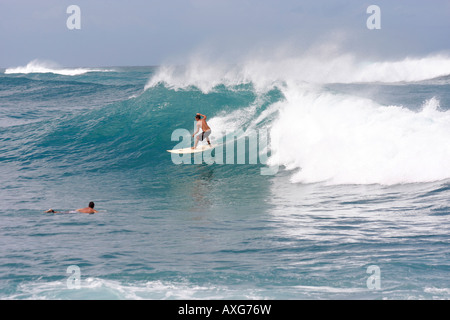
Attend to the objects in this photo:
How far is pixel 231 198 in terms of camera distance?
11.8 meters

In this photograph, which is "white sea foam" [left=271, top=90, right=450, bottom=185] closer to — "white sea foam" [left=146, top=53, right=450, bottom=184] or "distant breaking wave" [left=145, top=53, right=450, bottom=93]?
"white sea foam" [left=146, top=53, right=450, bottom=184]

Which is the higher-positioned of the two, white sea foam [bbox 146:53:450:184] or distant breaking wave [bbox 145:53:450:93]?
distant breaking wave [bbox 145:53:450:93]

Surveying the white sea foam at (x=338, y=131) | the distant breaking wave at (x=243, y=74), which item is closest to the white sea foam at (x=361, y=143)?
the white sea foam at (x=338, y=131)

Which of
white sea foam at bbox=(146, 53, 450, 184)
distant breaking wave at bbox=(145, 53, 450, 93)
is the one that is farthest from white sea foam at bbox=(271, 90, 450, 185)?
distant breaking wave at bbox=(145, 53, 450, 93)

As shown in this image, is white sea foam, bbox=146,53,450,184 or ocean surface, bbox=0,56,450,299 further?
white sea foam, bbox=146,53,450,184

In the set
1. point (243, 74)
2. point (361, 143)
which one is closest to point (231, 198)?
point (361, 143)

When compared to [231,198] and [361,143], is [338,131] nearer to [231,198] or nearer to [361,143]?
[361,143]

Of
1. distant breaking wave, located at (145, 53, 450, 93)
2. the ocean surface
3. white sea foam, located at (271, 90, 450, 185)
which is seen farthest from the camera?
distant breaking wave, located at (145, 53, 450, 93)

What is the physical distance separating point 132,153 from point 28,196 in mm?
5341

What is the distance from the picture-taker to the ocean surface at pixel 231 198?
6.51 metres

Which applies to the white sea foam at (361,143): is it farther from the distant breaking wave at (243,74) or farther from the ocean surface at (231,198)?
the distant breaking wave at (243,74)

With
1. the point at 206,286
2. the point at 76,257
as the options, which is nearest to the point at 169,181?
the point at 76,257

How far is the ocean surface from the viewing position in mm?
6508

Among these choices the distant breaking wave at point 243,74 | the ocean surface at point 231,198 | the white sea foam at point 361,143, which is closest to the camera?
the ocean surface at point 231,198
